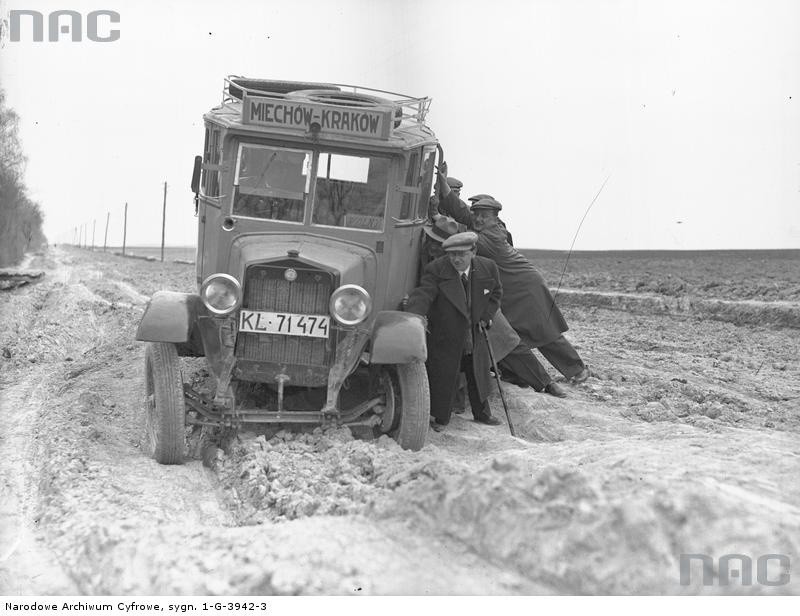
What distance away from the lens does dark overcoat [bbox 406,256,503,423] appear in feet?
24.0

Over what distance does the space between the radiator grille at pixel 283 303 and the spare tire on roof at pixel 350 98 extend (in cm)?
158

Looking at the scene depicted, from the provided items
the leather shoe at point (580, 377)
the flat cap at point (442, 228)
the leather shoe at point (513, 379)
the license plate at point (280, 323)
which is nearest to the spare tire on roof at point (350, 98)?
the flat cap at point (442, 228)

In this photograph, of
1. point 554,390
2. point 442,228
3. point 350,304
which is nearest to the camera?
point 350,304

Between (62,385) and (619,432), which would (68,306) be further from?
(619,432)

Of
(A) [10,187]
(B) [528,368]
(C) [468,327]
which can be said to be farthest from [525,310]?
(A) [10,187]

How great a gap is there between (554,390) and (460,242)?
233cm

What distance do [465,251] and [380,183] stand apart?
0.88 meters

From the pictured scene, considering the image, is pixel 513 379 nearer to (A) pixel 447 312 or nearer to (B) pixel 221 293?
(A) pixel 447 312

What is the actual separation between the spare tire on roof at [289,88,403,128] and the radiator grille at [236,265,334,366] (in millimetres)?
1585

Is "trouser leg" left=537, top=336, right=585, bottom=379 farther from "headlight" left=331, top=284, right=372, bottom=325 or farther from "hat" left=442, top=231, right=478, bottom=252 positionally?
"headlight" left=331, top=284, right=372, bottom=325

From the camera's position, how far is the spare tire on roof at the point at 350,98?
283 inches

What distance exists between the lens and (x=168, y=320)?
6270mm

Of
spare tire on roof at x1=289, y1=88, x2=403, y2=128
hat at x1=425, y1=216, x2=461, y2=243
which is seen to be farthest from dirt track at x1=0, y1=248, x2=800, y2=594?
spare tire on roof at x1=289, y1=88, x2=403, y2=128

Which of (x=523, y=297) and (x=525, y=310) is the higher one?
(x=523, y=297)
